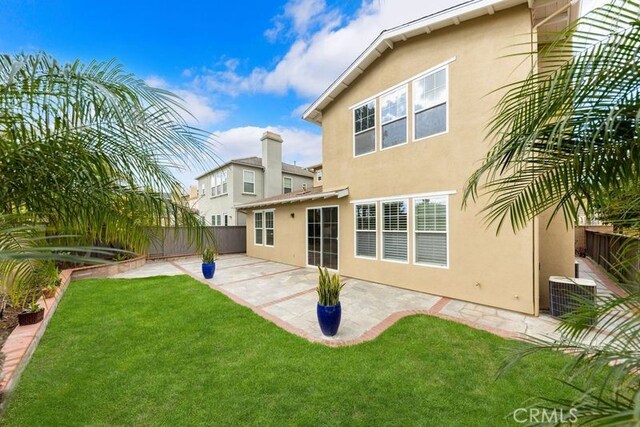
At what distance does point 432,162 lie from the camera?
7297mm

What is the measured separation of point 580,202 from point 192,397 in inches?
178

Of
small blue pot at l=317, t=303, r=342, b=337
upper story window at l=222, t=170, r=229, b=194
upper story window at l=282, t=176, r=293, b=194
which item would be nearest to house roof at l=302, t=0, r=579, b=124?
small blue pot at l=317, t=303, r=342, b=337

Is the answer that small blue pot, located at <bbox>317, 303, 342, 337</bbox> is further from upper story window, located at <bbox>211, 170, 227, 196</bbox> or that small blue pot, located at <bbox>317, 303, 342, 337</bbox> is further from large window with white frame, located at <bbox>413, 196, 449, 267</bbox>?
upper story window, located at <bbox>211, 170, 227, 196</bbox>

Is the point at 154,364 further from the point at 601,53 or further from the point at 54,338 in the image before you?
the point at 601,53

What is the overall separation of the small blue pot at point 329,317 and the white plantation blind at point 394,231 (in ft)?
12.4

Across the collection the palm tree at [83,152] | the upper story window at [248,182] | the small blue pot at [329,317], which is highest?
the upper story window at [248,182]

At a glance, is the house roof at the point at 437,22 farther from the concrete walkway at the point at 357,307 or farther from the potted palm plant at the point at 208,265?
the potted palm plant at the point at 208,265

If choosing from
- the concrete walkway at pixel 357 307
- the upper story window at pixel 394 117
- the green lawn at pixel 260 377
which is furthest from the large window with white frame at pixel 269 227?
the green lawn at pixel 260 377

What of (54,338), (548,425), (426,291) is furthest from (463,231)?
(54,338)

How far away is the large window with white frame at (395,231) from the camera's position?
A: 7.89m

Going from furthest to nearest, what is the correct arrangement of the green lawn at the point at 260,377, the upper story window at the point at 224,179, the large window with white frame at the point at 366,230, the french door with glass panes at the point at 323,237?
the upper story window at the point at 224,179, the french door with glass panes at the point at 323,237, the large window with white frame at the point at 366,230, the green lawn at the point at 260,377

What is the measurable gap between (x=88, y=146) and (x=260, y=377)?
342 centimetres

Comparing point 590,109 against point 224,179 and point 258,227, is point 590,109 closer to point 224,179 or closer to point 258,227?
point 258,227

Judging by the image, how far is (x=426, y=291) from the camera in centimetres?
745
